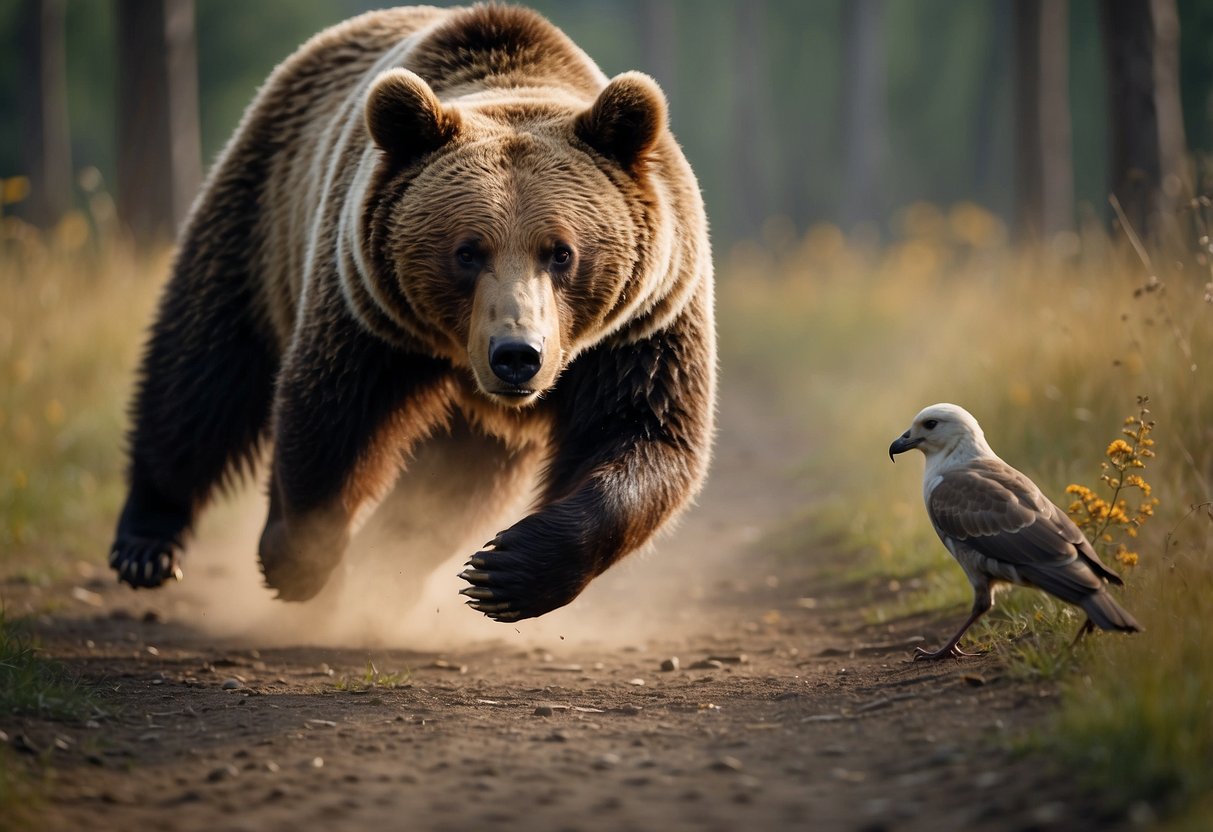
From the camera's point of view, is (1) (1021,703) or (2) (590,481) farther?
(2) (590,481)

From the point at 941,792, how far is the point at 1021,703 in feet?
1.99

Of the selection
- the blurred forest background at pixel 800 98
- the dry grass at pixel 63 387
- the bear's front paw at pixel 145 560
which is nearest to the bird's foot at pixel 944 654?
the bear's front paw at pixel 145 560

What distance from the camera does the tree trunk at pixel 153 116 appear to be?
37.6ft

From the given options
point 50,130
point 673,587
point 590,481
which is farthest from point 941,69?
point 590,481

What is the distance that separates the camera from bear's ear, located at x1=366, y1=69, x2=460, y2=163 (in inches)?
167

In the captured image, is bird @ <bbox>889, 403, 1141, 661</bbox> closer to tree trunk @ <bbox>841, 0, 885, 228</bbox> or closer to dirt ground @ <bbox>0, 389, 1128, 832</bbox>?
dirt ground @ <bbox>0, 389, 1128, 832</bbox>

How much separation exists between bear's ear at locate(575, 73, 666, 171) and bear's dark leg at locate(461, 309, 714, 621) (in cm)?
60

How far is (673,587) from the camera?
654 centimetres

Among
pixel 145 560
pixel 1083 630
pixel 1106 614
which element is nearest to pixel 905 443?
pixel 1083 630

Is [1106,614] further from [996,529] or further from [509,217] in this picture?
[509,217]

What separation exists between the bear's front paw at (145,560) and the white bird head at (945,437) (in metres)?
3.03

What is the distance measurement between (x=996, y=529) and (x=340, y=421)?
2.10 meters

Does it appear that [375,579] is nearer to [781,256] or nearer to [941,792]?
[941,792]

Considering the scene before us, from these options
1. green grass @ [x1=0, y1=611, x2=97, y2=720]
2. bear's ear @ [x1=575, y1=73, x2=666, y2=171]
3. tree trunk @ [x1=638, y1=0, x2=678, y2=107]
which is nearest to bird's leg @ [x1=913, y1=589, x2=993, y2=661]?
bear's ear @ [x1=575, y1=73, x2=666, y2=171]
